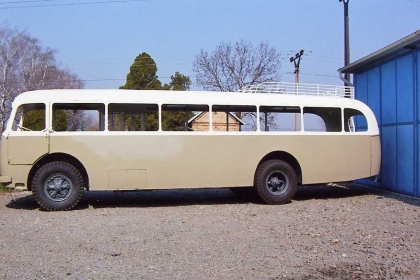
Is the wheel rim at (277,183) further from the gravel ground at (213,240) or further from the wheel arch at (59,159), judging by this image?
the wheel arch at (59,159)

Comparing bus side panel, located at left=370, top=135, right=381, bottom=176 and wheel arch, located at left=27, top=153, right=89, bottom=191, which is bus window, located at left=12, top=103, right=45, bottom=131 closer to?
wheel arch, located at left=27, top=153, right=89, bottom=191

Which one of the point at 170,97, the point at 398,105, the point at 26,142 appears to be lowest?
the point at 26,142

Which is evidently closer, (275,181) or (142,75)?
(275,181)

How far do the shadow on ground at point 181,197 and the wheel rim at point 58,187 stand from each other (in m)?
0.59

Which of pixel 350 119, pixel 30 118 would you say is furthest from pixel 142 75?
pixel 30 118

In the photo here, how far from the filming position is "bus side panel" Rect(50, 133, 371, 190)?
9.41m

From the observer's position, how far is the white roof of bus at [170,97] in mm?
9531

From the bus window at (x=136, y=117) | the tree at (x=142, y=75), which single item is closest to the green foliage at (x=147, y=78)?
the tree at (x=142, y=75)

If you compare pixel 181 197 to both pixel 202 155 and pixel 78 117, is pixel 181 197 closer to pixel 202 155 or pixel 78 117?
pixel 202 155

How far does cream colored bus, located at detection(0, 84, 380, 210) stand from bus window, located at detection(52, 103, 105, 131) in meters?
0.02

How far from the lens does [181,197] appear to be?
11.8 m

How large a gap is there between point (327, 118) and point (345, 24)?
1613 centimetres

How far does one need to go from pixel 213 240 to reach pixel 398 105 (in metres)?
7.33

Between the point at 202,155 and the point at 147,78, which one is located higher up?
the point at 147,78
